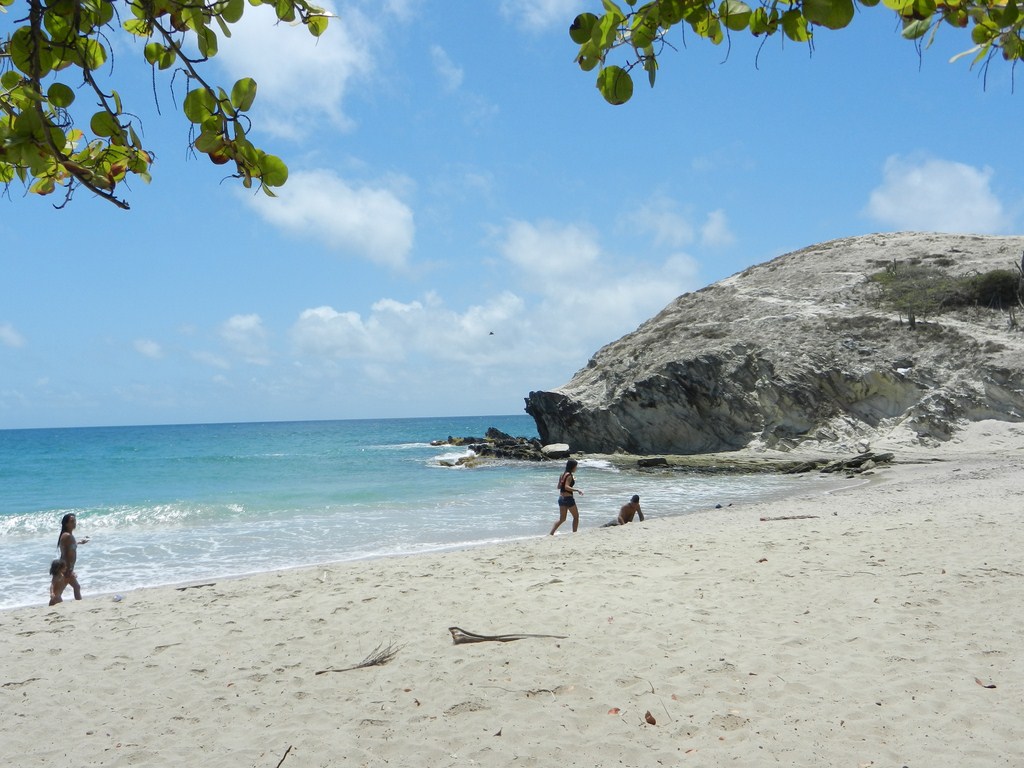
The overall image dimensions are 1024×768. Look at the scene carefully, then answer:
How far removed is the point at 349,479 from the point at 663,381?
50.2 feet

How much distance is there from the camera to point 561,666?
18.1 ft

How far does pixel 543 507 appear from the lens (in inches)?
794

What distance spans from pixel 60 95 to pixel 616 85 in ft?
5.37

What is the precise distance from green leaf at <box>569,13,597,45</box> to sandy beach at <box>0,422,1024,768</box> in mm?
3716

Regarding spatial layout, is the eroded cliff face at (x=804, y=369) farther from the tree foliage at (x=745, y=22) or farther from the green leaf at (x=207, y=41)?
the green leaf at (x=207, y=41)

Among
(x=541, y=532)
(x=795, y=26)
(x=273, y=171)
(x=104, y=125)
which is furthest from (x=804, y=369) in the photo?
(x=104, y=125)

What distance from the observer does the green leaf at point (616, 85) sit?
7.04ft

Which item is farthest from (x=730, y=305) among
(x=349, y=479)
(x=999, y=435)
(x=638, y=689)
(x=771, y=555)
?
(x=638, y=689)

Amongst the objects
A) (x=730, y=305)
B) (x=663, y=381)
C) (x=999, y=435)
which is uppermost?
(x=730, y=305)

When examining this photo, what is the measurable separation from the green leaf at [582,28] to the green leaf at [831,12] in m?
0.58

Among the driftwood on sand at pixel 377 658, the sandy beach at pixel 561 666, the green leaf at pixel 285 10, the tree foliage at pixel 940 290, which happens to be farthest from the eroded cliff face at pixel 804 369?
the green leaf at pixel 285 10

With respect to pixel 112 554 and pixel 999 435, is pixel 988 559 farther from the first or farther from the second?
pixel 999 435

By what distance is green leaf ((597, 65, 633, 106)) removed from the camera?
2146mm

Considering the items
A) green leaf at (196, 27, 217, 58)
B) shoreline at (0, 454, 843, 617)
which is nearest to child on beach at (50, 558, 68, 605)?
shoreline at (0, 454, 843, 617)
